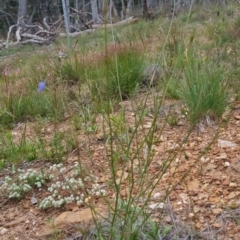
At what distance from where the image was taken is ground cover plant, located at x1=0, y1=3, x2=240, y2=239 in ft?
4.53

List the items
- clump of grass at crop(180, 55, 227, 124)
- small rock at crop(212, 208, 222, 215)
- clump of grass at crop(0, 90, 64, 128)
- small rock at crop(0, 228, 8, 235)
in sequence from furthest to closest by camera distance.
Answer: clump of grass at crop(0, 90, 64, 128)
clump of grass at crop(180, 55, 227, 124)
small rock at crop(0, 228, 8, 235)
small rock at crop(212, 208, 222, 215)

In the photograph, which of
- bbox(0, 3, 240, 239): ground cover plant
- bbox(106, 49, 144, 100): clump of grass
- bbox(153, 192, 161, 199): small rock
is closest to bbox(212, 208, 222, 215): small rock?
bbox(0, 3, 240, 239): ground cover plant

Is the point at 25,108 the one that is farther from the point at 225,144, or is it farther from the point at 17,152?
the point at 225,144

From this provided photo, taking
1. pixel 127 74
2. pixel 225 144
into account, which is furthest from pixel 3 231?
pixel 127 74

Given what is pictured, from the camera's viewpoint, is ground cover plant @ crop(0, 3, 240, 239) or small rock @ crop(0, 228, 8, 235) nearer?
ground cover plant @ crop(0, 3, 240, 239)

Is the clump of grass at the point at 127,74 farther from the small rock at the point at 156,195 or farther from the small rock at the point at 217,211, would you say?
the small rock at the point at 217,211

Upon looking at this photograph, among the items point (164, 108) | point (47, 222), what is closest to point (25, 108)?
point (164, 108)

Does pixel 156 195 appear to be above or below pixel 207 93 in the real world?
below

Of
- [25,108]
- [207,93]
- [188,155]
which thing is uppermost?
[207,93]

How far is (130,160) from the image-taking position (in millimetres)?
1489

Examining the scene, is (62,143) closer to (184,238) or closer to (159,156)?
(159,156)

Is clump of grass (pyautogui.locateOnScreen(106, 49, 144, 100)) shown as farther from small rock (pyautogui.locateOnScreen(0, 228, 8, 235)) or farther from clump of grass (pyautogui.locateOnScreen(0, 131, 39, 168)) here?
small rock (pyautogui.locateOnScreen(0, 228, 8, 235))

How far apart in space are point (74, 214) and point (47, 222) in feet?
0.35

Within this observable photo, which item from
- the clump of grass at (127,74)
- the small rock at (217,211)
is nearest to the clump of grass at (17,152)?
the clump of grass at (127,74)
